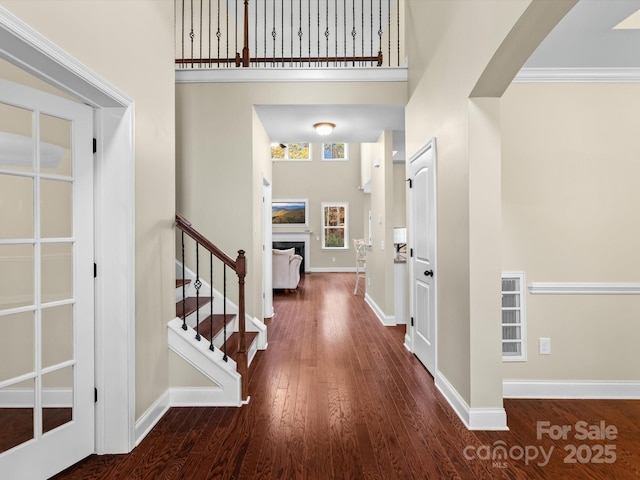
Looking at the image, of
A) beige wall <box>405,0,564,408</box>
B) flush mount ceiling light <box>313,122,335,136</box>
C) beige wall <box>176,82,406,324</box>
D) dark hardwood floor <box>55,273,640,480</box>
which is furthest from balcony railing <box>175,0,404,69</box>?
dark hardwood floor <box>55,273,640,480</box>

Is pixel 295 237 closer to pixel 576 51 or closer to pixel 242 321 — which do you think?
pixel 242 321

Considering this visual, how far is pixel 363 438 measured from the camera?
2.14 meters

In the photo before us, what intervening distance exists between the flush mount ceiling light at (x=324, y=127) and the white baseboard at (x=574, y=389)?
352cm

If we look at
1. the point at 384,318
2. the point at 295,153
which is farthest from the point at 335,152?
the point at 384,318

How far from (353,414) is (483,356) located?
998 millimetres

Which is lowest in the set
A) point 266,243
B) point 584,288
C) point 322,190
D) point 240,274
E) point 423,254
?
point 584,288

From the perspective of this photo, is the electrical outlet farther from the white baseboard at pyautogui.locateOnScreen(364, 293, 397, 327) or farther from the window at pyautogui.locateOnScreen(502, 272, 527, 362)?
the white baseboard at pyautogui.locateOnScreen(364, 293, 397, 327)

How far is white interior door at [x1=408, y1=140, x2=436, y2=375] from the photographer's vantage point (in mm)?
3035

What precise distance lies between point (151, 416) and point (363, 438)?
1.45 m

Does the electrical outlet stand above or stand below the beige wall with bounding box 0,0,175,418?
below

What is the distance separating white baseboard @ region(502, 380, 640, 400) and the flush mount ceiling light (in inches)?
139

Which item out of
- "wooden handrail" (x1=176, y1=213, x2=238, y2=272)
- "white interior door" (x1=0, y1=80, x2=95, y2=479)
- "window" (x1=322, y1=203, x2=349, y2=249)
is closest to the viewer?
"white interior door" (x1=0, y1=80, x2=95, y2=479)

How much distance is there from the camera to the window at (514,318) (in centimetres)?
266

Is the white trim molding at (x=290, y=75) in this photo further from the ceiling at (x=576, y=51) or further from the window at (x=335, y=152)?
the window at (x=335, y=152)
